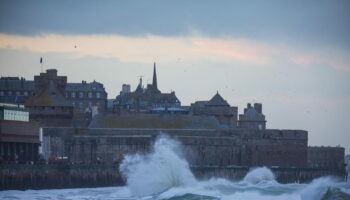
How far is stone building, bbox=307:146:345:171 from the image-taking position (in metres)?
102

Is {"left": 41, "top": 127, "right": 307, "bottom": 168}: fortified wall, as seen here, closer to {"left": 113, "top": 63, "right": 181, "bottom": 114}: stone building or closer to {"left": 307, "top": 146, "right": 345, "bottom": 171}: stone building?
{"left": 307, "top": 146, "right": 345, "bottom": 171}: stone building

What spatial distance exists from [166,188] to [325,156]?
37957 millimetres

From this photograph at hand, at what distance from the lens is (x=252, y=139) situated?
92.4m

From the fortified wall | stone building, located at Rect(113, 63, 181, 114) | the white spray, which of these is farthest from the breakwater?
stone building, located at Rect(113, 63, 181, 114)

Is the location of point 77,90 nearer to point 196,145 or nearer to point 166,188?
point 196,145

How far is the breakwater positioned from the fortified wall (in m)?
5.17

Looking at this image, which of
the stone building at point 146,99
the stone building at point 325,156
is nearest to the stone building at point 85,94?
the stone building at point 146,99

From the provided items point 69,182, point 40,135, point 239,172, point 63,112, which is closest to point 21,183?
point 69,182

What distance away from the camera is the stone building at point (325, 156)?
10194 centimetres

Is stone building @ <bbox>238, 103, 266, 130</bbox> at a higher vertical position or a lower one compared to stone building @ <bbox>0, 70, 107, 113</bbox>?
lower

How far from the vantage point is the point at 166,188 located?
2692 inches

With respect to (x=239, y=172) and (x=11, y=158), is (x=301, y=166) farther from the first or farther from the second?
(x=11, y=158)

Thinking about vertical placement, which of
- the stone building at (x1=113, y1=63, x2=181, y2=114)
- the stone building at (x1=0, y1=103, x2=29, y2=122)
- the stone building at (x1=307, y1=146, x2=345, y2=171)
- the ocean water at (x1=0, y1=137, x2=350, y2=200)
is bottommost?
the ocean water at (x1=0, y1=137, x2=350, y2=200)

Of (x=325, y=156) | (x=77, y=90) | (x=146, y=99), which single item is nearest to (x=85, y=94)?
(x=77, y=90)
